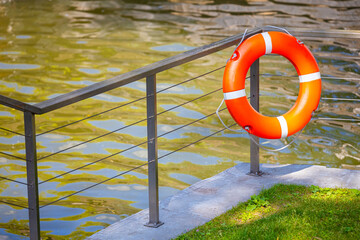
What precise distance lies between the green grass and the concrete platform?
9 centimetres

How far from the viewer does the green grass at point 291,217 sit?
2.73 m

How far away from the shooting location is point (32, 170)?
7.97 ft

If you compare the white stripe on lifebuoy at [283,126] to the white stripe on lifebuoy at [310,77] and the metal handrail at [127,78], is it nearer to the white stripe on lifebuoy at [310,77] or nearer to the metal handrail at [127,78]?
the white stripe on lifebuoy at [310,77]

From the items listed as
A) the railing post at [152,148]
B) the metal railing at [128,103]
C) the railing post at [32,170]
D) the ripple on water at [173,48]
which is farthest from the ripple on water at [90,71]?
the railing post at [32,170]

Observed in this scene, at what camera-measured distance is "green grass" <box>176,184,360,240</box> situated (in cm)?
273

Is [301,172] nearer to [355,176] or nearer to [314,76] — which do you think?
[355,176]

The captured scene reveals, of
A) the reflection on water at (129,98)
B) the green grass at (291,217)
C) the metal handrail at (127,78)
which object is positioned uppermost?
the metal handrail at (127,78)

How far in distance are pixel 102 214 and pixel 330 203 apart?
1448mm

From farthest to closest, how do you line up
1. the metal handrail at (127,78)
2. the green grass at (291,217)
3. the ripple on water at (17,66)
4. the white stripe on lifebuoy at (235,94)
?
the ripple on water at (17,66) < the white stripe on lifebuoy at (235,94) < the green grass at (291,217) < the metal handrail at (127,78)

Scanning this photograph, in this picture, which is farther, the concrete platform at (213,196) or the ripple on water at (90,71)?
the ripple on water at (90,71)

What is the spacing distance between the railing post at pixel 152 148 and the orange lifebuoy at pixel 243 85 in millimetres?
472

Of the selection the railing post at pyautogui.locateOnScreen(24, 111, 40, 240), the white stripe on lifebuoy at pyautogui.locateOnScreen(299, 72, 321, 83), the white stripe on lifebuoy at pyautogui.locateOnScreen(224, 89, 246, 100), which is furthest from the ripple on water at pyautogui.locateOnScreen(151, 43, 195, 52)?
the railing post at pyautogui.locateOnScreen(24, 111, 40, 240)

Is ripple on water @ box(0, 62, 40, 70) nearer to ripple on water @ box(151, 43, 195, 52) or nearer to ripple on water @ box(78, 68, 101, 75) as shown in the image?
ripple on water @ box(78, 68, 101, 75)

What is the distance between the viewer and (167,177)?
4387 millimetres
